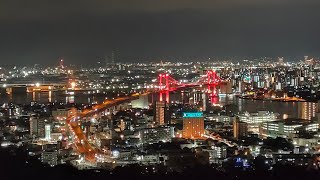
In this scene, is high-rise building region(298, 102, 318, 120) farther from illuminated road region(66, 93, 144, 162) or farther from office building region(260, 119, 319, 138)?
illuminated road region(66, 93, 144, 162)

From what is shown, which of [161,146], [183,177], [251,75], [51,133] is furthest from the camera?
[251,75]

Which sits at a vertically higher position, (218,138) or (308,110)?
(308,110)

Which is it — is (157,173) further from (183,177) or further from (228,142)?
(228,142)

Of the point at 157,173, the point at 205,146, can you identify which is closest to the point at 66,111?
the point at 205,146

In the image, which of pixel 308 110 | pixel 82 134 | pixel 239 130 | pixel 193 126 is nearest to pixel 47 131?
pixel 82 134

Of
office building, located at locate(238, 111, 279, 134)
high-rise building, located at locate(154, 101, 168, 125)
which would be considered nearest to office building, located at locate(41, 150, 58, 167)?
high-rise building, located at locate(154, 101, 168, 125)

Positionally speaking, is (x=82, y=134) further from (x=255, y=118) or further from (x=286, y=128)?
(x=255, y=118)

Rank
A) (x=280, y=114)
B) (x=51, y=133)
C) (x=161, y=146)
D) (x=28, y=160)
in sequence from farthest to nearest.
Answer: (x=280, y=114) → (x=51, y=133) → (x=161, y=146) → (x=28, y=160)

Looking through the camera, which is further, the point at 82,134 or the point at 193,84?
the point at 193,84
